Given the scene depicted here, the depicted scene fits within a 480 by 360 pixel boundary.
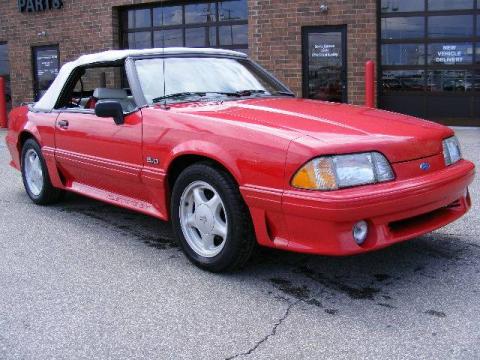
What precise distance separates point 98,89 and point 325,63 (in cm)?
811

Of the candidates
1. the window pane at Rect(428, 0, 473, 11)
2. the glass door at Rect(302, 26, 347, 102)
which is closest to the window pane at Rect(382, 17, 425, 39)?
the window pane at Rect(428, 0, 473, 11)

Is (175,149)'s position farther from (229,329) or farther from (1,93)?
(1,93)

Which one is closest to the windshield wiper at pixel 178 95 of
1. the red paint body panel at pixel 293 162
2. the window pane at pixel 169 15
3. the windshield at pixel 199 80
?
the windshield at pixel 199 80

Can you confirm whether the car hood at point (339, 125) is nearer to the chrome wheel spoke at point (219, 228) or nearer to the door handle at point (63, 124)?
the chrome wheel spoke at point (219, 228)

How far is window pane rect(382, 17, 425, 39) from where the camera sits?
11773 millimetres

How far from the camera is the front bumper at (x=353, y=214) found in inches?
127

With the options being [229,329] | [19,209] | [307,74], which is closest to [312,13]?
[307,74]

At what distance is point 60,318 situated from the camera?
10.6 feet

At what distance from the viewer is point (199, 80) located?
467 centimetres

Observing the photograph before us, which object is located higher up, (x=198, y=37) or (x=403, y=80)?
(x=198, y=37)

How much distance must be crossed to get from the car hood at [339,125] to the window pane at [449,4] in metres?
8.21

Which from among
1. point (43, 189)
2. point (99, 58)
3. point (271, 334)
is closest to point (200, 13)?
point (43, 189)

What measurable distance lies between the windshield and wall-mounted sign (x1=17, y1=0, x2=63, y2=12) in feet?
37.7

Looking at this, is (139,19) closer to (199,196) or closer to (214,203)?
(199,196)
